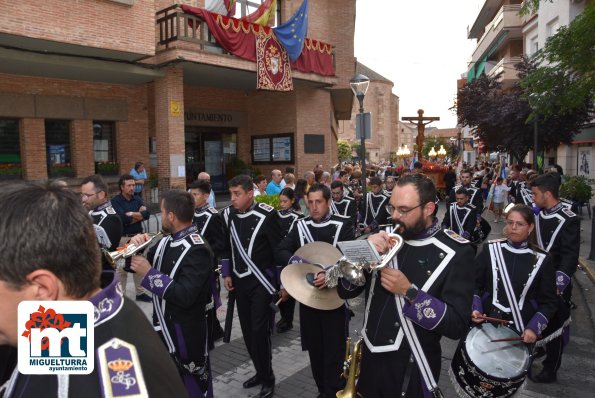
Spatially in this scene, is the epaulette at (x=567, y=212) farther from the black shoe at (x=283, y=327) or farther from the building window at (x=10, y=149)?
the building window at (x=10, y=149)

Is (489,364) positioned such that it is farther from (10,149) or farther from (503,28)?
(503,28)

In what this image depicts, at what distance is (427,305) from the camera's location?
2.70 metres

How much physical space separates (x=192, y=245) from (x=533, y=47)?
3149cm

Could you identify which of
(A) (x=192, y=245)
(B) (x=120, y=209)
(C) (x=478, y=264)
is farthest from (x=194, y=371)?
(B) (x=120, y=209)

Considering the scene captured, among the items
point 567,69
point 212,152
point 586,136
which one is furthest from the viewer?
point 586,136

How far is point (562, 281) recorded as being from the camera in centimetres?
512

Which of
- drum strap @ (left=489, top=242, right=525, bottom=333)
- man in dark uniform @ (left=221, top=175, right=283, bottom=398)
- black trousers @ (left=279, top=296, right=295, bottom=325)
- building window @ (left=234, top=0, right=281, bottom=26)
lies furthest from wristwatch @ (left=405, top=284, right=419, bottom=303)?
building window @ (left=234, top=0, right=281, bottom=26)

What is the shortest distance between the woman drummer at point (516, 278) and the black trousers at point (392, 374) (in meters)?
1.40

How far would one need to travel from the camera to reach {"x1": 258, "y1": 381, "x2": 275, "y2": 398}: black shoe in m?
4.66

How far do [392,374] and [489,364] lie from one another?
913 mm

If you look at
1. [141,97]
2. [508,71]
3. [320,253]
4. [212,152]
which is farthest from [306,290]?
[508,71]

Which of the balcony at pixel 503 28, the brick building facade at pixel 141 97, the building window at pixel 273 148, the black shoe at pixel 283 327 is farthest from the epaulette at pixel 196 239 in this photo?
the balcony at pixel 503 28

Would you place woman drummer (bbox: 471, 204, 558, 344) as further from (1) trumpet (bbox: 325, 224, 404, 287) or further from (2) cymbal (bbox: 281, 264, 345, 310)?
(1) trumpet (bbox: 325, 224, 404, 287)

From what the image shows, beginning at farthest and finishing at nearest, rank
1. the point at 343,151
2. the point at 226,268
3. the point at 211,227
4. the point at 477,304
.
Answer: the point at 343,151 < the point at 211,227 < the point at 226,268 < the point at 477,304
